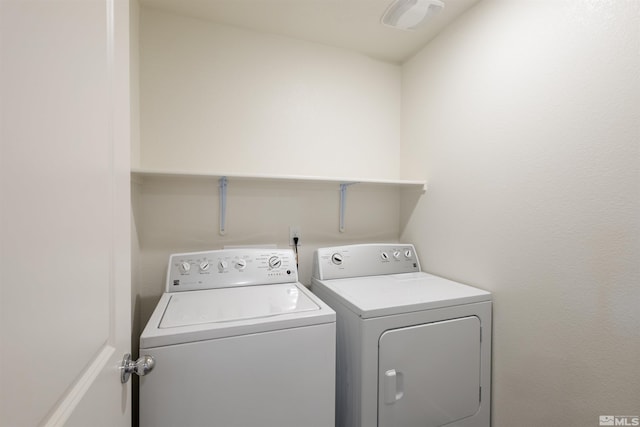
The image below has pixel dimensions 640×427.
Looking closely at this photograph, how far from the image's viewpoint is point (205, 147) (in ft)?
5.45

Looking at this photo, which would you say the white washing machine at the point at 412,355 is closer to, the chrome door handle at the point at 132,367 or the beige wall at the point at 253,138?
the beige wall at the point at 253,138

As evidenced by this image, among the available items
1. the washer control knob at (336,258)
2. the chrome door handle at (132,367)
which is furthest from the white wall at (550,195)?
the chrome door handle at (132,367)

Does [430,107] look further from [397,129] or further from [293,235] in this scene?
[293,235]

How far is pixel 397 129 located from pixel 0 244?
2193 millimetres

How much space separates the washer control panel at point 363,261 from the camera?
1672 mm

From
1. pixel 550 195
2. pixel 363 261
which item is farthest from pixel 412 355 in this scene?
pixel 550 195

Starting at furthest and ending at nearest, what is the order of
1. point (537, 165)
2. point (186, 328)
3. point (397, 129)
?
point (397, 129) < point (537, 165) < point (186, 328)

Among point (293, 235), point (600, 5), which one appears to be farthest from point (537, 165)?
point (293, 235)

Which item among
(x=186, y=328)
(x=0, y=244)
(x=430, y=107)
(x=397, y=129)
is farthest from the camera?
(x=397, y=129)

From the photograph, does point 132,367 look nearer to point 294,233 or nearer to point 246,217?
point 246,217

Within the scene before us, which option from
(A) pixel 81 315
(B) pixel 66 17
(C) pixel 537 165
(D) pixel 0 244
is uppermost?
(B) pixel 66 17

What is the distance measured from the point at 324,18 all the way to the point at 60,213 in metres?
1.75

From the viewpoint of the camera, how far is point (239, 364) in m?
0.98

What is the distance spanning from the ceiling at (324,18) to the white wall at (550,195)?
0.79 feet
